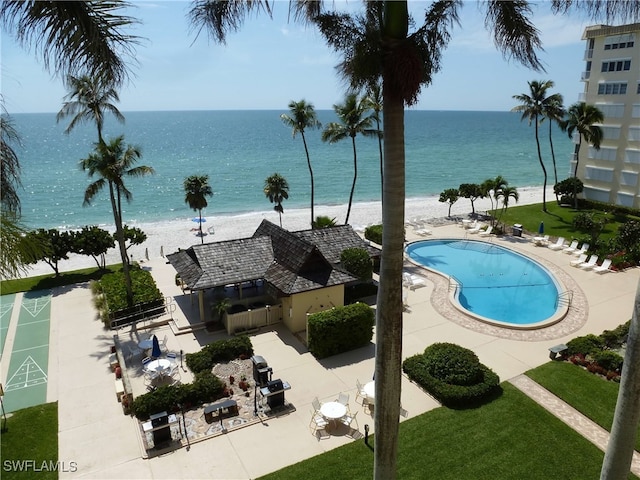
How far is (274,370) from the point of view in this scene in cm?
1920

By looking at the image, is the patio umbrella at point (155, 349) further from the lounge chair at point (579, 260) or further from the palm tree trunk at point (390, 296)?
the lounge chair at point (579, 260)

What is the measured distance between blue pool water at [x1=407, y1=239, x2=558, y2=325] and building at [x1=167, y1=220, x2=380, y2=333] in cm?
906

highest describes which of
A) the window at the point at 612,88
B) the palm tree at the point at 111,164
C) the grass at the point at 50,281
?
the window at the point at 612,88

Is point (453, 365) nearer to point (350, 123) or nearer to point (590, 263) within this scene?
point (590, 263)

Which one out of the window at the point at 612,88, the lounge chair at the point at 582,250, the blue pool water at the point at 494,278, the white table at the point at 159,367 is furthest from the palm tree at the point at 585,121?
the white table at the point at 159,367

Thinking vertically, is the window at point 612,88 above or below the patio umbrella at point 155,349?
above

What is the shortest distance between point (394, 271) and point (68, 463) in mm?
12813

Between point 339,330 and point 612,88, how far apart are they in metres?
41.3

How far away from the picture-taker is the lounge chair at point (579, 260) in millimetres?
30878

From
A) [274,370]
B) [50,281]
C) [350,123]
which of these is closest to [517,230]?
[350,123]

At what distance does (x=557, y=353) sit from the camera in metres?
19.6

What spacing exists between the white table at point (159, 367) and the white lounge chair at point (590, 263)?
26.7 m

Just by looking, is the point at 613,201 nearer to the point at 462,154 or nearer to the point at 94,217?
the point at 94,217

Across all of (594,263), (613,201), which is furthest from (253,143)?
(594,263)
